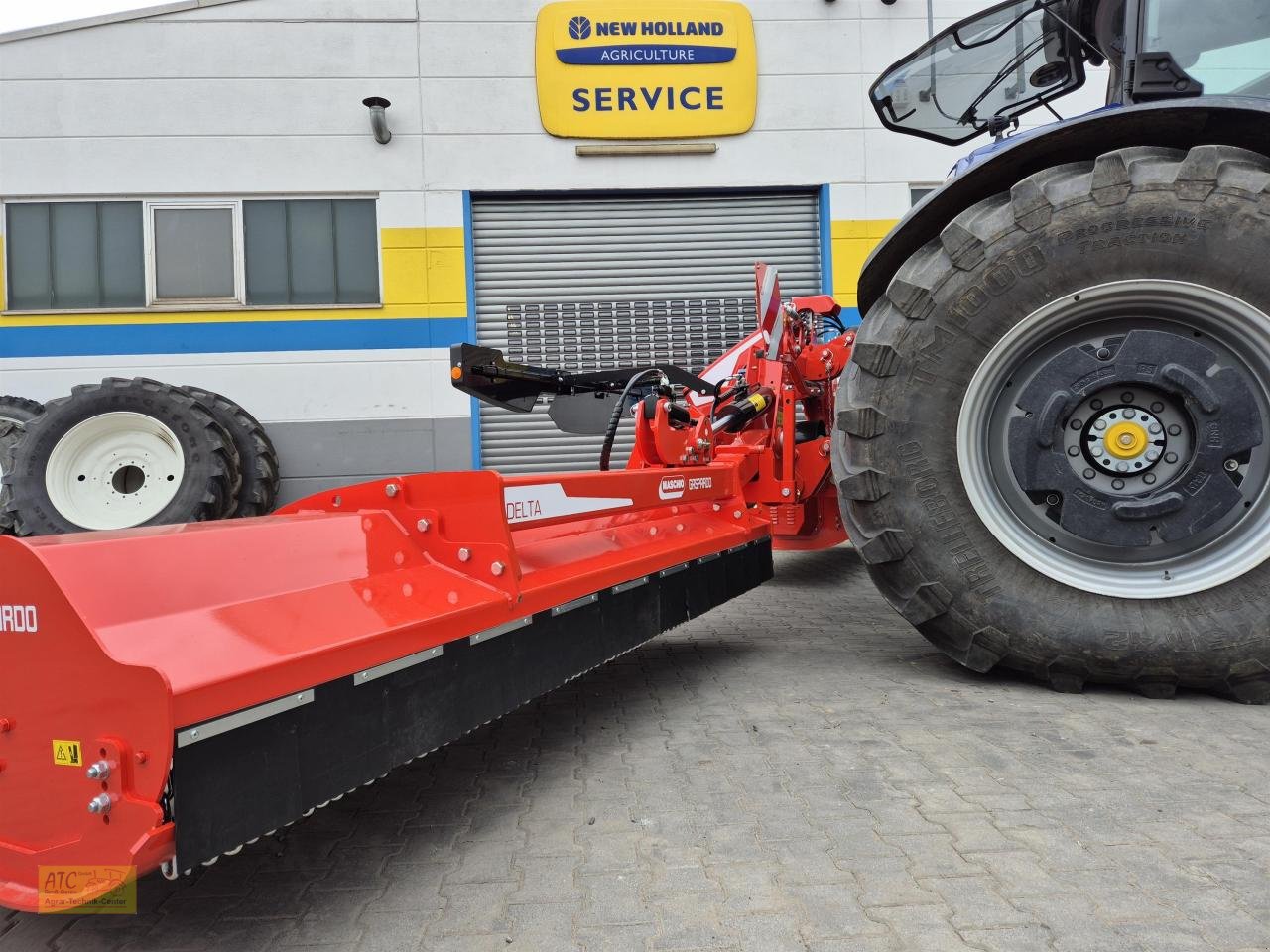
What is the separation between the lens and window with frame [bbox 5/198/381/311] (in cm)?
715

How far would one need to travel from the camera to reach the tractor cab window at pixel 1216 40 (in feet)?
9.27

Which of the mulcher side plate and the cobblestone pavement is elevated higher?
the mulcher side plate

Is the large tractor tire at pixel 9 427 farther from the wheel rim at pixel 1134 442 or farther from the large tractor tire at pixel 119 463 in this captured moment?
the wheel rim at pixel 1134 442


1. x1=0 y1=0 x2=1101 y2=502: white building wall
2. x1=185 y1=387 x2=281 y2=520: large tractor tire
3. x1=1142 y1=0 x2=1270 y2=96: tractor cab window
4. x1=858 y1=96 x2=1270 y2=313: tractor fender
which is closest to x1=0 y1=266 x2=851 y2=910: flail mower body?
x1=858 y1=96 x2=1270 y2=313: tractor fender

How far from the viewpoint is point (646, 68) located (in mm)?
7332

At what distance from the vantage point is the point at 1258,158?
243 cm

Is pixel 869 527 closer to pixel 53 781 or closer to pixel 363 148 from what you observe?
pixel 53 781

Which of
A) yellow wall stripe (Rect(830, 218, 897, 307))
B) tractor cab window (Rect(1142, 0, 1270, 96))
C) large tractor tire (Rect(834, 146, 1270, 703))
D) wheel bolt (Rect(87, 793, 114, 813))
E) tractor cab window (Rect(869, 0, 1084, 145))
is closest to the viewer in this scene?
wheel bolt (Rect(87, 793, 114, 813))

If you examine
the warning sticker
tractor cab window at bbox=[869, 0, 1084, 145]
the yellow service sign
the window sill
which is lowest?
the warning sticker

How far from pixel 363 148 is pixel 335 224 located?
28.3 inches

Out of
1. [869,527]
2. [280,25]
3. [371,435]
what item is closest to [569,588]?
[869,527]

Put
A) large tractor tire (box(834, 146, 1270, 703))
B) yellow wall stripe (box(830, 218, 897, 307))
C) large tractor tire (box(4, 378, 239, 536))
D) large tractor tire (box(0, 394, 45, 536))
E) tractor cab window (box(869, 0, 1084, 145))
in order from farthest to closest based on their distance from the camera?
yellow wall stripe (box(830, 218, 897, 307)), large tractor tire (box(0, 394, 45, 536)), large tractor tire (box(4, 378, 239, 536)), tractor cab window (box(869, 0, 1084, 145)), large tractor tire (box(834, 146, 1270, 703))

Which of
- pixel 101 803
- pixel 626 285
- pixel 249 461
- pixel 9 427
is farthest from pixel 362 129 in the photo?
pixel 101 803

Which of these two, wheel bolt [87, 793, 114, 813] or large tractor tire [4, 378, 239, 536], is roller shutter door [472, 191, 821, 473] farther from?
wheel bolt [87, 793, 114, 813]
